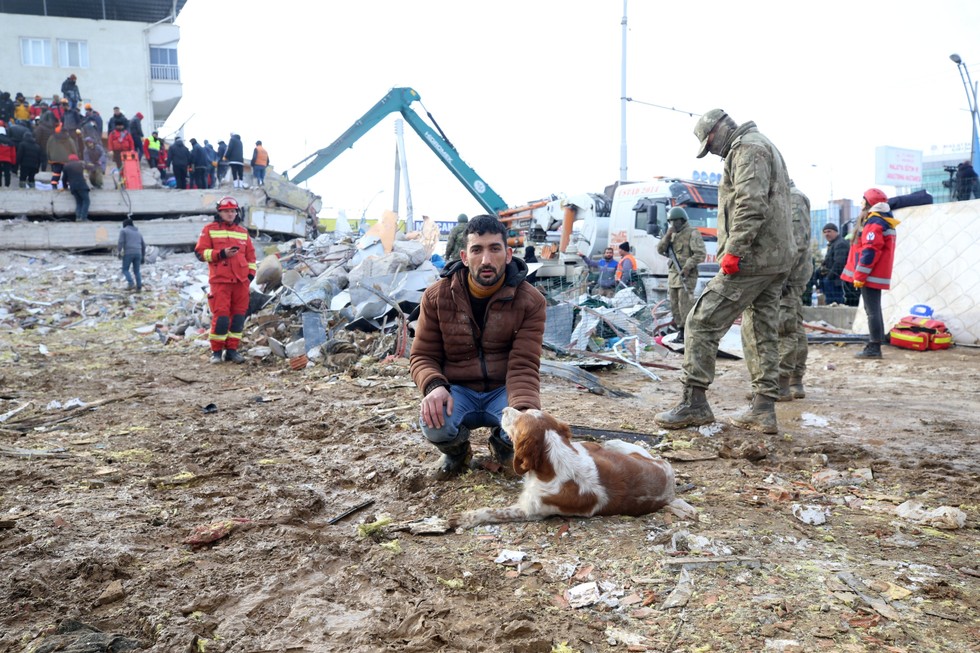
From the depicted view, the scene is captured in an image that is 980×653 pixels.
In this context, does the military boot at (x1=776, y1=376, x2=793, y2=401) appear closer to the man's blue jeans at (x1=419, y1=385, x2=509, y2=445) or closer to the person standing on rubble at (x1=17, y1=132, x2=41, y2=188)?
the man's blue jeans at (x1=419, y1=385, x2=509, y2=445)

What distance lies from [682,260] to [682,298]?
57 centimetres

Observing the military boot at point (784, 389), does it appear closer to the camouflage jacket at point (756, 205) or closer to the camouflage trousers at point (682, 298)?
the camouflage jacket at point (756, 205)

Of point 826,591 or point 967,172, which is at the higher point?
point 967,172

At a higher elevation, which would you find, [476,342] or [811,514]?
[476,342]

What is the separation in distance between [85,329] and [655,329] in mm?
9869

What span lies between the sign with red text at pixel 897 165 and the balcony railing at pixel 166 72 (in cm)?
4151

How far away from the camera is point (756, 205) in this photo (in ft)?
15.4

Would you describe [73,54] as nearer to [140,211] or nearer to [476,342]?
[140,211]

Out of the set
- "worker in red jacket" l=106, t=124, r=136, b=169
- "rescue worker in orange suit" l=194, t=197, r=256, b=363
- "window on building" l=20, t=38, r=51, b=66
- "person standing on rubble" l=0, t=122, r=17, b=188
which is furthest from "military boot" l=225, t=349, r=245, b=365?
"window on building" l=20, t=38, r=51, b=66

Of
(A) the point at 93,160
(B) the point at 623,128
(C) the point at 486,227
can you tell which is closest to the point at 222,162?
(A) the point at 93,160

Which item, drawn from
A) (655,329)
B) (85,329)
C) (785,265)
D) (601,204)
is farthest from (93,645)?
(601,204)

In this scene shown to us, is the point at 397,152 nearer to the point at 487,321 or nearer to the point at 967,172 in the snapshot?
the point at 967,172

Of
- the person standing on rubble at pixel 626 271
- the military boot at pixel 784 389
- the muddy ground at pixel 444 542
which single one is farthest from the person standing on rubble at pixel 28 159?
the military boot at pixel 784 389

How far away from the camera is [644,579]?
8.65ft
